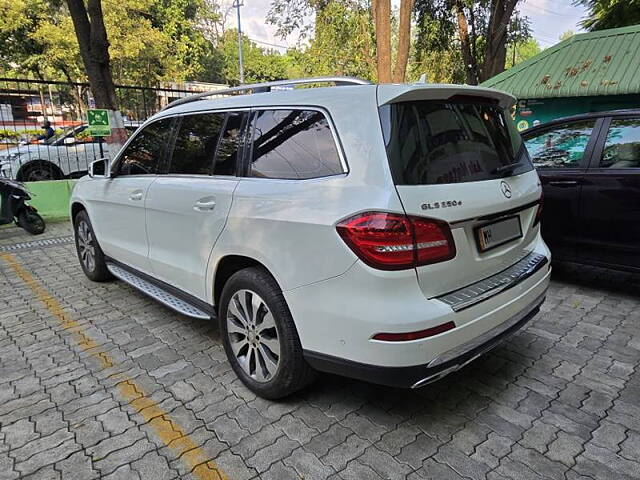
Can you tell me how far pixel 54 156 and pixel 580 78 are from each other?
1052cm

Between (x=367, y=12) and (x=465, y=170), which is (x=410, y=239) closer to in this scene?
(x=465, y=170)

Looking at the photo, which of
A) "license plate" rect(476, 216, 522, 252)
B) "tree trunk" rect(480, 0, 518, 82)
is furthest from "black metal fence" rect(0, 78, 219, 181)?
"tree trunk" rect(480, 0, 518, 82)

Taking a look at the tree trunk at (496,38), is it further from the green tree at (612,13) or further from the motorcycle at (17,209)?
the motorcycle at (17,209)

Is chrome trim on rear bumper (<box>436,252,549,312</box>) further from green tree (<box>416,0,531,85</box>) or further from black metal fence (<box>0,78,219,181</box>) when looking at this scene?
green tree (<box>416,0,531,85</box>)

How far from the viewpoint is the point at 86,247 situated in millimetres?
4984

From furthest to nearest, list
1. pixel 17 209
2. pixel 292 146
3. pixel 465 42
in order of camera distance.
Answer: pixel 465 42 < pixel 17 209 < pixel 292 146

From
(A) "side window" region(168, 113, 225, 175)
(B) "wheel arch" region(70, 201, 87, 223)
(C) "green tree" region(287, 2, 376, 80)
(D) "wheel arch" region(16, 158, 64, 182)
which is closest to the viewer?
(A) "side window" region(168, 113, 225, 175)

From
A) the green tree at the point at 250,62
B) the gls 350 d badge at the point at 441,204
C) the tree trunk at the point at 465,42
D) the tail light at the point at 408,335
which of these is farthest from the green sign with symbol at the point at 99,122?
the green tree at the point at 250,62

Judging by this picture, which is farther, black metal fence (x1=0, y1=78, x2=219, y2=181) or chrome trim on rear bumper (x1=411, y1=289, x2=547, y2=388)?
black metal fence (x1=0, y1=78, x2=219, y2=181)

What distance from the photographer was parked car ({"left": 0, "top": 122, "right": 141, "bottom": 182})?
29.5 ft

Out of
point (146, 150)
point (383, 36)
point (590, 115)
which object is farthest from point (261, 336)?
point (383, 36)

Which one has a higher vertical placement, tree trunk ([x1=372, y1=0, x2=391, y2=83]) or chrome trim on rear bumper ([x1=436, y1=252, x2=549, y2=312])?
tree trunk ([x1=372, y1=0, x2=391, y2=83])

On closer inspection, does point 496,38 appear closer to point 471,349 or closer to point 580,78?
point 580,78

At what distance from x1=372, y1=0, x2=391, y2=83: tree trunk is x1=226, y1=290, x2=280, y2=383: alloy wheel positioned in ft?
27.2
